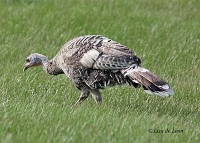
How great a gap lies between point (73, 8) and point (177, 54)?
3.29 m

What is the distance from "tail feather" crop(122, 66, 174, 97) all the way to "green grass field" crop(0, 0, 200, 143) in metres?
0.34

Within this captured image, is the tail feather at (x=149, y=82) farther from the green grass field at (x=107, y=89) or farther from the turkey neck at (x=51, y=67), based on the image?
the turkey neck at (x=51, y=67)

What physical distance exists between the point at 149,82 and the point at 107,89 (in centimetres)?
185

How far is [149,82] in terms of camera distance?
7.46 meters

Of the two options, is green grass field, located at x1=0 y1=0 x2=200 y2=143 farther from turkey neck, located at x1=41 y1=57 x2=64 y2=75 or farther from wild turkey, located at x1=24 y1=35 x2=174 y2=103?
wild turkey, located at x1=24 y1=35 x2=174 y2=103

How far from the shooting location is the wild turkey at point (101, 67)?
7.55 m

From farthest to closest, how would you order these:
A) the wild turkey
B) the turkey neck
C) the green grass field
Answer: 1. the turkey neck
2. the wild turkey
3. the green grass field

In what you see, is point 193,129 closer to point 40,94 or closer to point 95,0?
point 40,94

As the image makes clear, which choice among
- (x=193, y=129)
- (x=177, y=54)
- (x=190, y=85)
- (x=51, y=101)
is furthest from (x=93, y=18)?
(x=193, y=129)

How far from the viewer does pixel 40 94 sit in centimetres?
855

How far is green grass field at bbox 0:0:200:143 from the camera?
21.9ft

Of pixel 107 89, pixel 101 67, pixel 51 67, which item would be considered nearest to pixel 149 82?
pixel 101 67

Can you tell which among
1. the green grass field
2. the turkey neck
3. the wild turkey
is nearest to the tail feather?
the wild turkey

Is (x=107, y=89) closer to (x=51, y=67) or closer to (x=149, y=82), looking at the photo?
(x=51, y=67)
